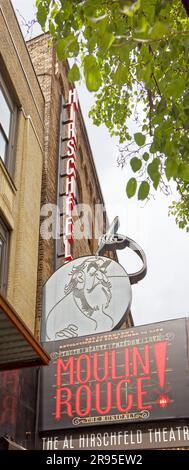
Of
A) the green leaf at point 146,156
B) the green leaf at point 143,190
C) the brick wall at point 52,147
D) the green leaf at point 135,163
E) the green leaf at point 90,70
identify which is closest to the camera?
the green leaf at point 90,70

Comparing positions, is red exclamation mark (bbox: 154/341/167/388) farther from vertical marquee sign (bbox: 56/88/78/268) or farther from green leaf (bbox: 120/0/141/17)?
green leaf (bbox: 120/0/141/17)

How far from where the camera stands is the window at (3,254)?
1109 cm

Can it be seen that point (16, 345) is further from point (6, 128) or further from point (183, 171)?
point (6, 128)

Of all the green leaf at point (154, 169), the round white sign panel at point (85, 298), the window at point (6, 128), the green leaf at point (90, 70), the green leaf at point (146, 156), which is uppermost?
the window at point (6, 128)

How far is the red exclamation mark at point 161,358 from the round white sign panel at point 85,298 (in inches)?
87.3

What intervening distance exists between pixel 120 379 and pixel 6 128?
6.13 meters

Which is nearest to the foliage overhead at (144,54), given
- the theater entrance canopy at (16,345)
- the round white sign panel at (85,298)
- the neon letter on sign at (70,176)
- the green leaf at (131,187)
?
the green leaf at (131,187)

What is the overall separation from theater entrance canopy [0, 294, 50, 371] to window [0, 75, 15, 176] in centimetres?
486

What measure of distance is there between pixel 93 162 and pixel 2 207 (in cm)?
1034

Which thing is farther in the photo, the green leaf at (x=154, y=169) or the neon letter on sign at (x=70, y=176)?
the neon letter on sign at (x=70, y=176)

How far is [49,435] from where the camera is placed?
8.89m

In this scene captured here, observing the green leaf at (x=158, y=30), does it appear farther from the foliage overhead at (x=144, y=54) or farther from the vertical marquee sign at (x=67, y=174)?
the vertical marquee sign at (x=67, y=174)

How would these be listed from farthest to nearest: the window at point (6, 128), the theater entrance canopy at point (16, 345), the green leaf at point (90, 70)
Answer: the window at point (6, 128) < the theater entrance canopy at point (16, 345) < the green leaf at point (90, 70)

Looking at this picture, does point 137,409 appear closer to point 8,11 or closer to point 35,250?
point 35,250
